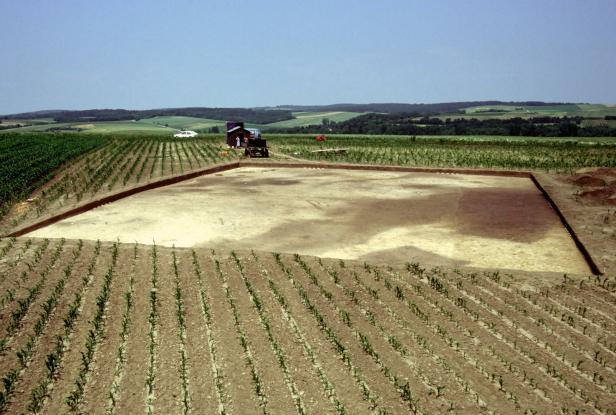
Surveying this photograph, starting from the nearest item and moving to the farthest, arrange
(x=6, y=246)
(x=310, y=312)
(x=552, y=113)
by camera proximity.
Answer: (x=310, y=312)
(x=6, y=246)
(x=552, y=113)

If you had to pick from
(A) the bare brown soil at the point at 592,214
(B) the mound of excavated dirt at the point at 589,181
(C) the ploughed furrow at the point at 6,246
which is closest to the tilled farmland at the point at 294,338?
(C) the ploughed furrow at the point at 6,246

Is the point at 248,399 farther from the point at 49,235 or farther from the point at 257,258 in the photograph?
the point at 49,235

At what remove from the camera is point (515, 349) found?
7344 millimetres

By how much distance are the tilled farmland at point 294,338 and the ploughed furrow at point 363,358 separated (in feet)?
0.09

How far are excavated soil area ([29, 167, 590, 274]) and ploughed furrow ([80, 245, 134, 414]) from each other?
10.3ft

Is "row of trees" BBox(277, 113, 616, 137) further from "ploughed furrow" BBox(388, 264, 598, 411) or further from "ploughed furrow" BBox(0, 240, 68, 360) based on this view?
"ploughed furrow" BBox(0, 240, 68, 360)

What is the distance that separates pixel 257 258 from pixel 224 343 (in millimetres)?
3977

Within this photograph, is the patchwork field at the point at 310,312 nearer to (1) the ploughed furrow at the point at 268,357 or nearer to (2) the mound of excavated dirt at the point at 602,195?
(1) the ploughed furrow at the point at 268,357

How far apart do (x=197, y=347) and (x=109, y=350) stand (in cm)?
138

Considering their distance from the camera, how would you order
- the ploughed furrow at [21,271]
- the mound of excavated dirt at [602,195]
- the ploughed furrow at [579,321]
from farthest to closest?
the mound of excavated dirt at [602,195] → the ploughed furrow at [21,271] → the ploughed furrow at [579,321]

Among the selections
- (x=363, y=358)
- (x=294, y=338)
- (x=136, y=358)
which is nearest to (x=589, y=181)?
(x=363, y=358)

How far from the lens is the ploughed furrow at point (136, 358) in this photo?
6059 millimetres

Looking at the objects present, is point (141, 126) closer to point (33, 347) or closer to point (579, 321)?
point (33, 347)

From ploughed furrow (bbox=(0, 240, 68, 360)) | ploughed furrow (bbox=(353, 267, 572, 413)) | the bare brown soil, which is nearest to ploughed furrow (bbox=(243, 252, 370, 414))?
ploughed furrow (bbox=(353, 267, 572, 413))
